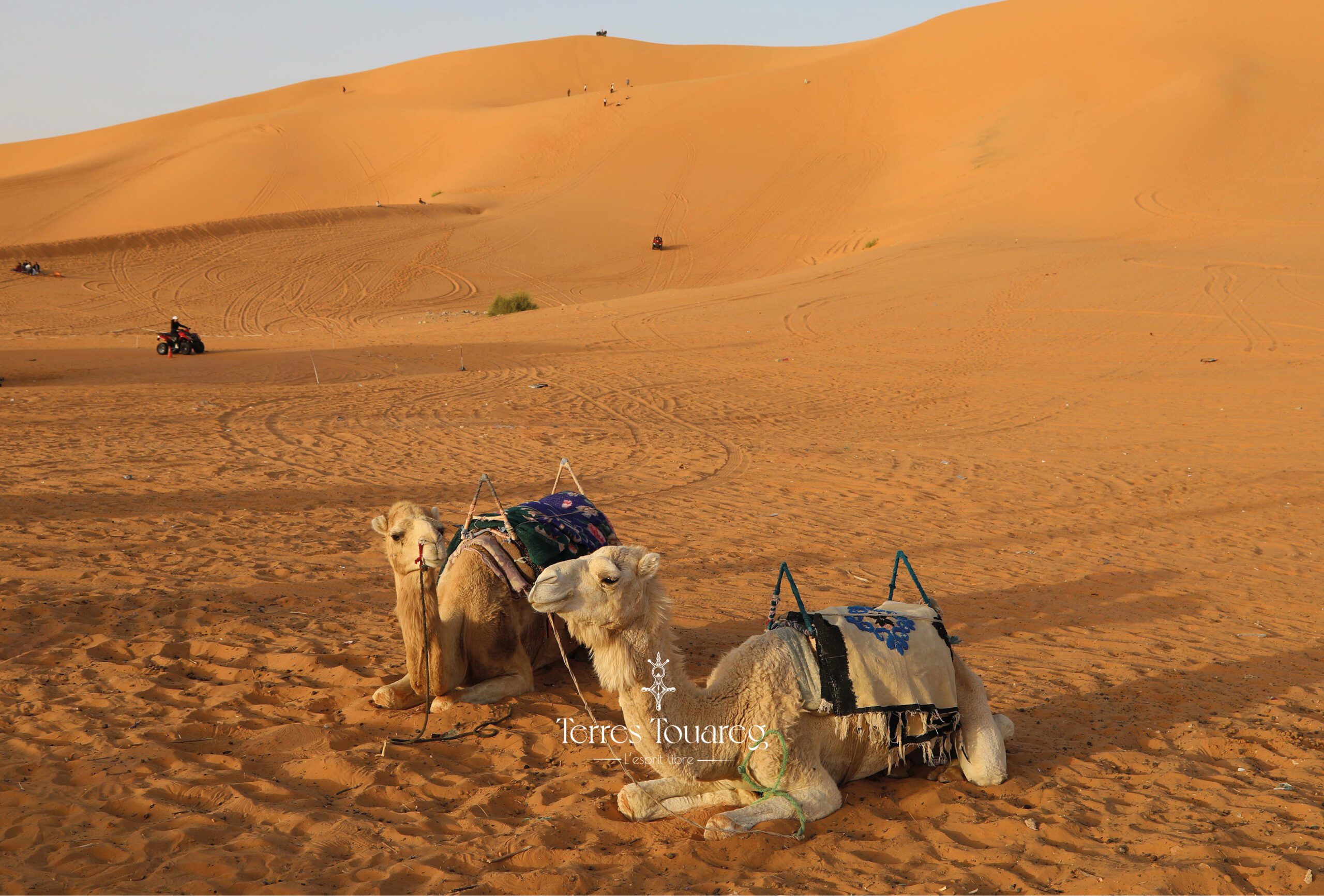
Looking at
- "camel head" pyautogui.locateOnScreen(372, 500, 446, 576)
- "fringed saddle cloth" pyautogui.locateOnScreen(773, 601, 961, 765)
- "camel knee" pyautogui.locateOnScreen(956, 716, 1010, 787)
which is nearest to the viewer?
"fringed saddle cloth" pyautogui.locateOnScreen(773, 601, 961, 765)

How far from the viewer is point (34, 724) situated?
17.3ft

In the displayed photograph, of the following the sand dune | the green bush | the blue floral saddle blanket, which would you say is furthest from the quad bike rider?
the blue floral saddle blanket

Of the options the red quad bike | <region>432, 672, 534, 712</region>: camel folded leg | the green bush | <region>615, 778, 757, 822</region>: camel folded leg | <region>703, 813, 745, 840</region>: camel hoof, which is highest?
the green bush

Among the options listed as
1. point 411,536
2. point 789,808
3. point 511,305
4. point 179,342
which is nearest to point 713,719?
point 789,808

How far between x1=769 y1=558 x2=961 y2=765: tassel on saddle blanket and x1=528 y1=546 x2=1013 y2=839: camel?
8 cm

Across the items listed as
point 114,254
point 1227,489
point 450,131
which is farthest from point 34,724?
point 450,131

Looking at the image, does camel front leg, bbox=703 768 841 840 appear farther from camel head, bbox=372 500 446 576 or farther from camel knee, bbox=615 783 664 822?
camel head, bbox=372 500 446 576

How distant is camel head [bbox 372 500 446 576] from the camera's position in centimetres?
519

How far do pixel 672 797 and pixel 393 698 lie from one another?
197cm

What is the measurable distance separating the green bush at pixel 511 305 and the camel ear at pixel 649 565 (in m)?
28.0

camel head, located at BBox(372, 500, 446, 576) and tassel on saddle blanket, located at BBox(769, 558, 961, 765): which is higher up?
camel head, located at BBox(372, 500, 446, 576)

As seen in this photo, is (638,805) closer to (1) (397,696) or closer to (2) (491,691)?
(2) (491,691)

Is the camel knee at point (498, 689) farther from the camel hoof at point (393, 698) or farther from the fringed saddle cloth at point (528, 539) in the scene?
the fringed saddle cloth at point (528, 539)

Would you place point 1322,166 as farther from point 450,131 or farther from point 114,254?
point 450,131
